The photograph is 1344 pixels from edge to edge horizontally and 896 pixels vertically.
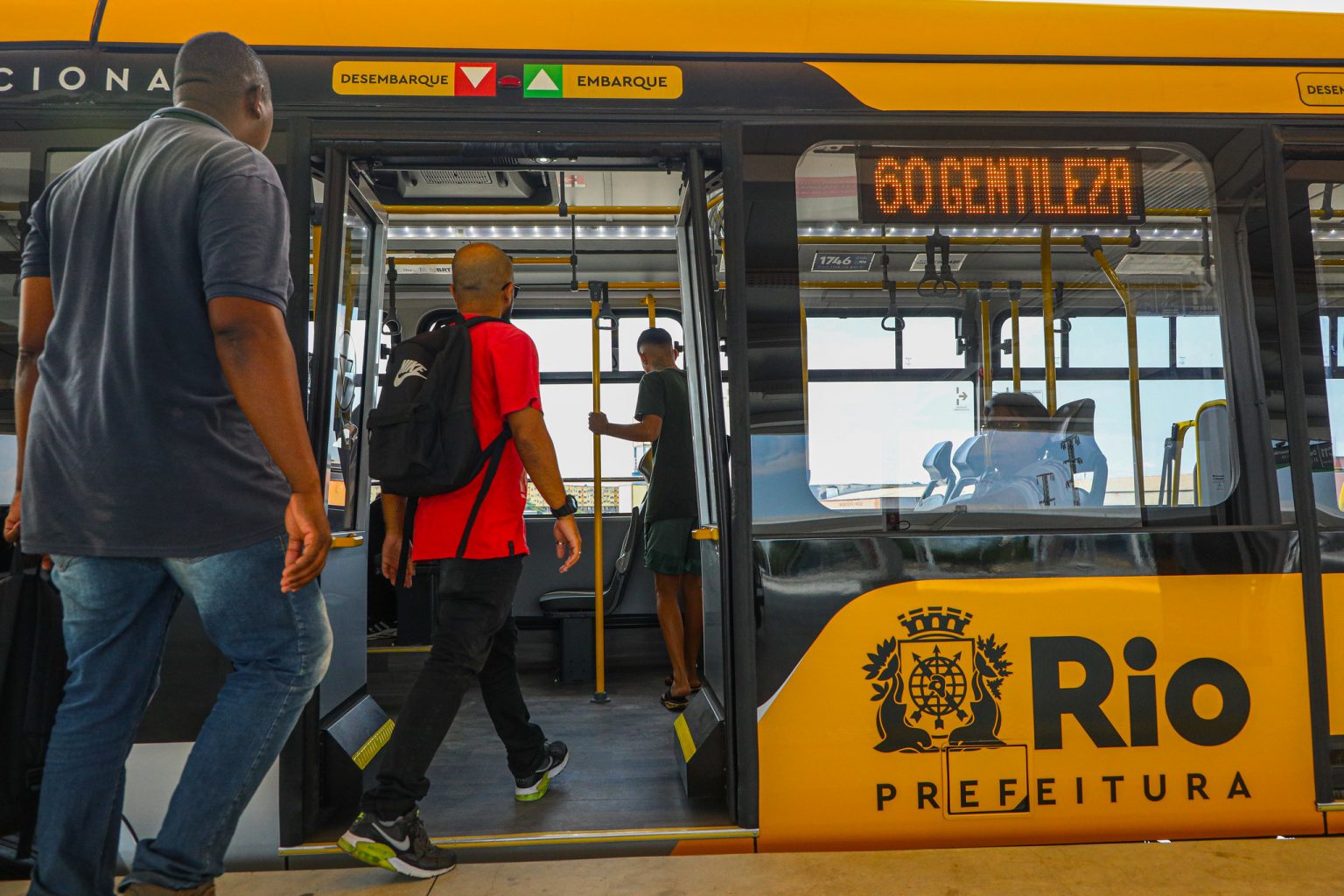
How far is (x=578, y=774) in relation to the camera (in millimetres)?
3010

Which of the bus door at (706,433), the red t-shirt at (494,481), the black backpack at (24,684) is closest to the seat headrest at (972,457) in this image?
the bus door at (706,433)

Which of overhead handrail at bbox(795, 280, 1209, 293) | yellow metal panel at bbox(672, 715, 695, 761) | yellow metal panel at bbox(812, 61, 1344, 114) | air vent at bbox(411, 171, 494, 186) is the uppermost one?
air vent at bbox(411, 171, 494, 186)

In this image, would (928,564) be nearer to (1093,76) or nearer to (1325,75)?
(1093,76)

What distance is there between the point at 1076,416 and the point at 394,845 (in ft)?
6.91

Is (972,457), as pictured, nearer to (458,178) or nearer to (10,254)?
(458,178)

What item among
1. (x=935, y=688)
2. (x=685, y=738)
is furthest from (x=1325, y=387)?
(x=685, y=738)

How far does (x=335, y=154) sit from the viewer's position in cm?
245

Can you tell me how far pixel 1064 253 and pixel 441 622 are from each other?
2.00m

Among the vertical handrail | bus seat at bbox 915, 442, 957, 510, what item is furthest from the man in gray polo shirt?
the vertical handrail

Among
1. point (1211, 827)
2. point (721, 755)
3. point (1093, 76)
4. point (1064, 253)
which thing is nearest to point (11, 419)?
point (721, 755)

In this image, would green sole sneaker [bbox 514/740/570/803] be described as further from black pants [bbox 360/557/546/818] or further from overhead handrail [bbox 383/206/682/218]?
overhead handrail [bbox 383/206/682/218]

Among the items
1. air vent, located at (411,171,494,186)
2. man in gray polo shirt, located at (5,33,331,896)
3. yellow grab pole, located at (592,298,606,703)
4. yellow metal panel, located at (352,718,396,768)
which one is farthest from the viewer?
yellow grab pole, located at (592,298,606,703)

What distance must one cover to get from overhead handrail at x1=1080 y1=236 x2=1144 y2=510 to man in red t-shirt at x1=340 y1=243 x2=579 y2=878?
61.7 inches

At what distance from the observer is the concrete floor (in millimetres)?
2111
